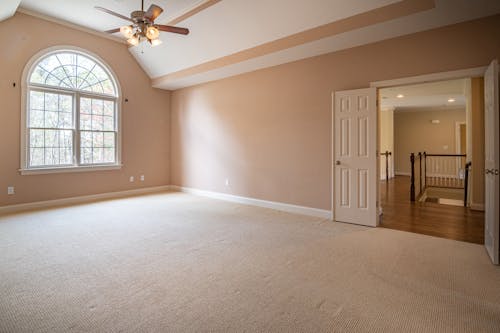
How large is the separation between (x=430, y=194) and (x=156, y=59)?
25.4ft

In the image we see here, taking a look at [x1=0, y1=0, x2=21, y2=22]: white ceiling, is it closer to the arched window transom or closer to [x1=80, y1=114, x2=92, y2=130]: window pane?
the arched window transom

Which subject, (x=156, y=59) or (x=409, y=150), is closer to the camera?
(x=156, y=59)

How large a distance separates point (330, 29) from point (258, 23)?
117cm

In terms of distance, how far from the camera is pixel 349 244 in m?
3.43

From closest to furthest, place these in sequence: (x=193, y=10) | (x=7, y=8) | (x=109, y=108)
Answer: (x=7, y=8), (x=193, y=10), (x=109, y=108)

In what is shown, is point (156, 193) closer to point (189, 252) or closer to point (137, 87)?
point (137, 87)

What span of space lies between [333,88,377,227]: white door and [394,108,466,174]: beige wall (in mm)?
8931

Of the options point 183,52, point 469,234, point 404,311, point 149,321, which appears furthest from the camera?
point 183,52

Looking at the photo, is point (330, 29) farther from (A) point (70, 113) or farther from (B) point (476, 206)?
(A) point (70, 113)

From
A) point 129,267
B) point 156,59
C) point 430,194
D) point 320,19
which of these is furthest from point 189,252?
point 430,194

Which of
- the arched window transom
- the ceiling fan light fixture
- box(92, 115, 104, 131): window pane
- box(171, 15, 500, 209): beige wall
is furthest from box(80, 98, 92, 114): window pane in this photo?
the ceiling fan light fixture

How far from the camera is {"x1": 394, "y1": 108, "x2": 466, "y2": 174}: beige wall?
1093cm

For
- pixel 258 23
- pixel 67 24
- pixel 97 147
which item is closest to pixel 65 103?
pixel 97 147

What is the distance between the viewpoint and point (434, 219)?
4.57 m
